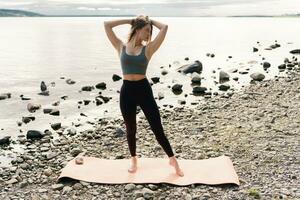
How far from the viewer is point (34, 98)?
86.2ft

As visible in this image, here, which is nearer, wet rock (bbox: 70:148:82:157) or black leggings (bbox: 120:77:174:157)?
black leggings (bbox: 120:77:174:157)

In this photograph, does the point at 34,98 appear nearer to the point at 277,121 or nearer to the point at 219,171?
the point at 277,121

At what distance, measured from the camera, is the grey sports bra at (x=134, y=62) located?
8711 millimetres

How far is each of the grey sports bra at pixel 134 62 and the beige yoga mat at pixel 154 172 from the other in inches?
96.9

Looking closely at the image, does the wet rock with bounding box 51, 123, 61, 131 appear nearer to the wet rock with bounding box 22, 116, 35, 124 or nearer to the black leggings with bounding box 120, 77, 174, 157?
the wet rock with bounding box 22, 116, 35, 124

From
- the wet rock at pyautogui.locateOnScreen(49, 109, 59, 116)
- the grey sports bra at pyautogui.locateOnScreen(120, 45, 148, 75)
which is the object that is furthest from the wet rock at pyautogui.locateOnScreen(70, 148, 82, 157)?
the wet rock at pyautogui.locateOnScreen(49, 109, 59, 116)

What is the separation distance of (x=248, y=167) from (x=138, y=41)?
13.7 ft

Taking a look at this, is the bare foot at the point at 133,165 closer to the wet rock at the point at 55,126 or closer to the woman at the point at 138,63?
the woman at the point at 138,63

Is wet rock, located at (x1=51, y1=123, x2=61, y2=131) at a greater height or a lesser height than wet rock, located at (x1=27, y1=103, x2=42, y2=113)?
greater

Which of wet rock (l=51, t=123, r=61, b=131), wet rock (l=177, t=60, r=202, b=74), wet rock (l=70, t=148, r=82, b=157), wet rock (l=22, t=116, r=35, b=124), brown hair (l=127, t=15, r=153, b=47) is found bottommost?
wet rock (l=177, t=60, r=202, b=74)

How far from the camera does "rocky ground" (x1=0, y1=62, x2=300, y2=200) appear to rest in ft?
31.0

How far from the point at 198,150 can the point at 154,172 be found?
2749 mm

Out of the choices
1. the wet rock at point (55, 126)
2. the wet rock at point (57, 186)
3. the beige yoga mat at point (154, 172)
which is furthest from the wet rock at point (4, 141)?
the wet rock at point (57, 186)

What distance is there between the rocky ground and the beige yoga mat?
0.18 m
